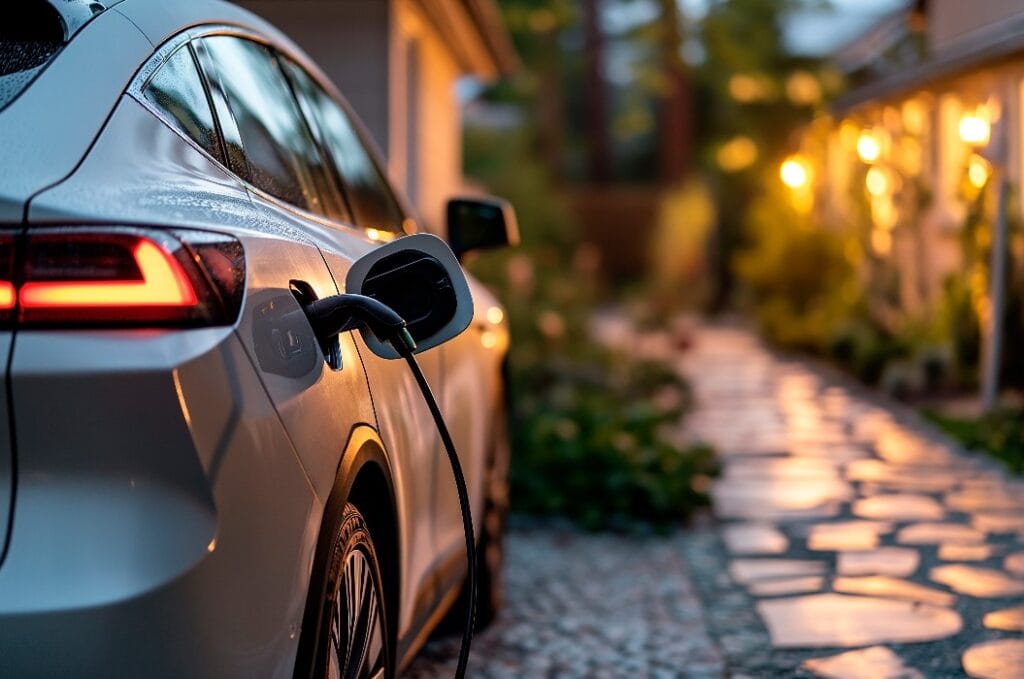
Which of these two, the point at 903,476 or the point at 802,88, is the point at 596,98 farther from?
the point at 903,476

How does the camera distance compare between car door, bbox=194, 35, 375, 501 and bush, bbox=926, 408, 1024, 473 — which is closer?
car door, bbox=194, 35, 375, 501

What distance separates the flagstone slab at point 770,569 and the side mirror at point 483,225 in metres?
1.89

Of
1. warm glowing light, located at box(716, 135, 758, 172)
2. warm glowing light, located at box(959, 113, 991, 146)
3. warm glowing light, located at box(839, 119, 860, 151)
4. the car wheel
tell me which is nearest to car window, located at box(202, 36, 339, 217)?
the car wheel

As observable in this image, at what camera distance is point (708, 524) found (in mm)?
7098

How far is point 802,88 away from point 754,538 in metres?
18.4

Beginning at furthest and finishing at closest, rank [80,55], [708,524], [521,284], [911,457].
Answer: [521,284] → [911,457] → [708,524] → [80,55]

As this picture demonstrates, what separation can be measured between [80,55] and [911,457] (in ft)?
23.0

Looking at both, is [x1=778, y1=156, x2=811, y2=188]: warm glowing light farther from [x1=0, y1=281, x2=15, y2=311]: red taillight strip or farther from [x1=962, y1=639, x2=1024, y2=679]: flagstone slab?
[x1=0, y1=281, x2=15, y2=311]: red taillight strip

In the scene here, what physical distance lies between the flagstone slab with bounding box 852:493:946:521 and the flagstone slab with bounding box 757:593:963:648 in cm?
163

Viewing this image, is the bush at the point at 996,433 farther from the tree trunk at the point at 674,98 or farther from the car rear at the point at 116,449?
the tree trunk at the point at 674,98

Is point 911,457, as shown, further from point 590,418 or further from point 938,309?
point 938,309

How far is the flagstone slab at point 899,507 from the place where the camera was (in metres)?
6.97

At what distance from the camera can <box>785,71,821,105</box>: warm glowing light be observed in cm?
2331

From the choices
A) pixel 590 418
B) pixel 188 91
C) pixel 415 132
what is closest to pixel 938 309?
pixel 415 132
